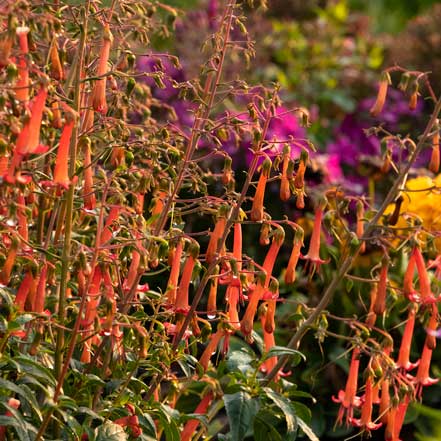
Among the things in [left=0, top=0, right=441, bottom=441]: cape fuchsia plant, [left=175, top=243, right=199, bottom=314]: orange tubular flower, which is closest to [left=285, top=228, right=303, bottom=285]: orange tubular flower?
[left=0, top=0, right=441, bottom=441]: cape fuchsia plant

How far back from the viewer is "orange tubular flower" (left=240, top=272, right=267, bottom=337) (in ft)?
7.11

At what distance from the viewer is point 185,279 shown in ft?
7.16

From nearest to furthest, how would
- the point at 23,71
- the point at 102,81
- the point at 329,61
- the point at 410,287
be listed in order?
the point at 23,71
the point at 102,81
the point at 410,287
the point at 329,61

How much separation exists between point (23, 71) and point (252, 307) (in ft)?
2.23

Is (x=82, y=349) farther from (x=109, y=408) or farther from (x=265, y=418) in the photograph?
(x=265, y=418)

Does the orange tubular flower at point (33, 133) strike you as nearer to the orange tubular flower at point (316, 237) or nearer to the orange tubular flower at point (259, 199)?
the orange tubular flower at point (259, 199)

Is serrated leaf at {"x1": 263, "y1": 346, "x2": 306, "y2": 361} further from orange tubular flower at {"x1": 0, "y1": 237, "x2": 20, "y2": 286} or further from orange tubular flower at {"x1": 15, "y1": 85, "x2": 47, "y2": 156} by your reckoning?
orange tubular flower at {"x1": 15, "y1": 85, "x2": 47, "y2": 156}

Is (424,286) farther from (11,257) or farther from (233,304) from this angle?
(11,257)

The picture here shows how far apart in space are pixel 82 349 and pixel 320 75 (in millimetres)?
5655

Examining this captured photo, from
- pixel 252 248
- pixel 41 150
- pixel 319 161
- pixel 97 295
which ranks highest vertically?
pixel 41 150

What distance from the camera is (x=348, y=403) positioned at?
2607 millimetres

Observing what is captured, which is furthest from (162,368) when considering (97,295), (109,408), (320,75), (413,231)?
(320,75)

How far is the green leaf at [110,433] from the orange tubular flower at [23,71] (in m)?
0.68

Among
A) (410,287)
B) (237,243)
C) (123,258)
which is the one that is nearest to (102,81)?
(123,258)
